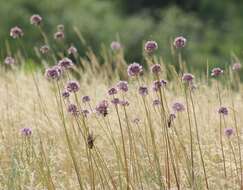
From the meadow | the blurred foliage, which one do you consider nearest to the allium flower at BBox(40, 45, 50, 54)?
the meadow

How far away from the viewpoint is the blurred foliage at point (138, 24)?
1567 centimetres

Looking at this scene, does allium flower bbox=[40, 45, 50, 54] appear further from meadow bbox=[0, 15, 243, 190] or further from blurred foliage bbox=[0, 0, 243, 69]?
blurred foliage bbox=[0, 0, 243, 69]

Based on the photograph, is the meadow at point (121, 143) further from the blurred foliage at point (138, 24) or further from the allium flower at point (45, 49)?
the blurred foliage at point (138, 24)

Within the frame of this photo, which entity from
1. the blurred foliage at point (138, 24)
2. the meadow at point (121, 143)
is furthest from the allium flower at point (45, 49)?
the blurred foliage at point (138, 24)

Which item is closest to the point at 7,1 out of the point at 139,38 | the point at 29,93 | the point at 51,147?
the point at 139,38

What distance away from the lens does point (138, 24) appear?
688 inches

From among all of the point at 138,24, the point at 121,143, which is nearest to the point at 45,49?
the point at 121,143

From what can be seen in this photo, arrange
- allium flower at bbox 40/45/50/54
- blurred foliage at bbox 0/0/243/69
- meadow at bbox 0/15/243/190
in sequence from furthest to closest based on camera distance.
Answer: blurred foliage at bbox 0/0/243/69, allium flower at bbox 40/45/50/54, meadow at bbox 0/15/243/190

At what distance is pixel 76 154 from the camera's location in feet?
12.2

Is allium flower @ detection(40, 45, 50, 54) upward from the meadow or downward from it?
upward

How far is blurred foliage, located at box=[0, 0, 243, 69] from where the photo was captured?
15.7 metres

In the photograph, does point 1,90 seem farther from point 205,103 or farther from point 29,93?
point 205,103

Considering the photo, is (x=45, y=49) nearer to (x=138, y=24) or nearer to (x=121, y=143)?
(x=121, y=143)

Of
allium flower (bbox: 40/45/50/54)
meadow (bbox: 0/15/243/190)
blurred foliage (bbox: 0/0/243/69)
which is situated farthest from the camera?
blurred foliage (bbox: 0/0/243/69)
